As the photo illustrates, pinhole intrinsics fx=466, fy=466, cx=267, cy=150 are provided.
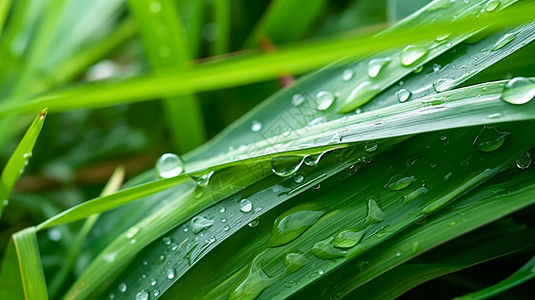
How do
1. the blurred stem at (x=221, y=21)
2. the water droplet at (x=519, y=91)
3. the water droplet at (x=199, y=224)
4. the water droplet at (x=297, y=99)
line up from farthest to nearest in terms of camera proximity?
the blurred stem at (x=221, y=21)
the water droplet at (x=297, y=99)
the water droplet at (x=199, y=224)
the water droplet at (x=519, y=91)

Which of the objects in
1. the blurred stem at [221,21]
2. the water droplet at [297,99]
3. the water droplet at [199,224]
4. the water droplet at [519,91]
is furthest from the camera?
the blurred stem at [221,21]

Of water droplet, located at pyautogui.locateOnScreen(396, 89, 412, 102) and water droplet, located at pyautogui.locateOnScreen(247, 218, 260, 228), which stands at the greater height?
water droplet, located at pyautogui.locateOnScreen(396, 89, 412, 102)

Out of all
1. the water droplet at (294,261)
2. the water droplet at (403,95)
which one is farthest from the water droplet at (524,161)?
the water droplet at (294,261)

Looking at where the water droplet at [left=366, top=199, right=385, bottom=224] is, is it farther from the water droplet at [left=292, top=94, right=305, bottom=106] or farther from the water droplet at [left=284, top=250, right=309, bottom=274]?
the water droplet at [left=292, top=94, right=305, bottom=106]

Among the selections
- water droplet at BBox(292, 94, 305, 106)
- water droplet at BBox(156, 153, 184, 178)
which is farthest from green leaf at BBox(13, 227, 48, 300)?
water droplet at BBox(292, 94, 305, 106)

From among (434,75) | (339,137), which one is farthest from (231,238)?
(434,75)

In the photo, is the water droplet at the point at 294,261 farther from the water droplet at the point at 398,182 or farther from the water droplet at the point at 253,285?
the water droplet at the point at 398,182

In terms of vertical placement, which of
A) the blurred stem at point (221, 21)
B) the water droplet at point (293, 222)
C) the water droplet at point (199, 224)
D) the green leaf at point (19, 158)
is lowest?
the water droplet at point (293, 222)
